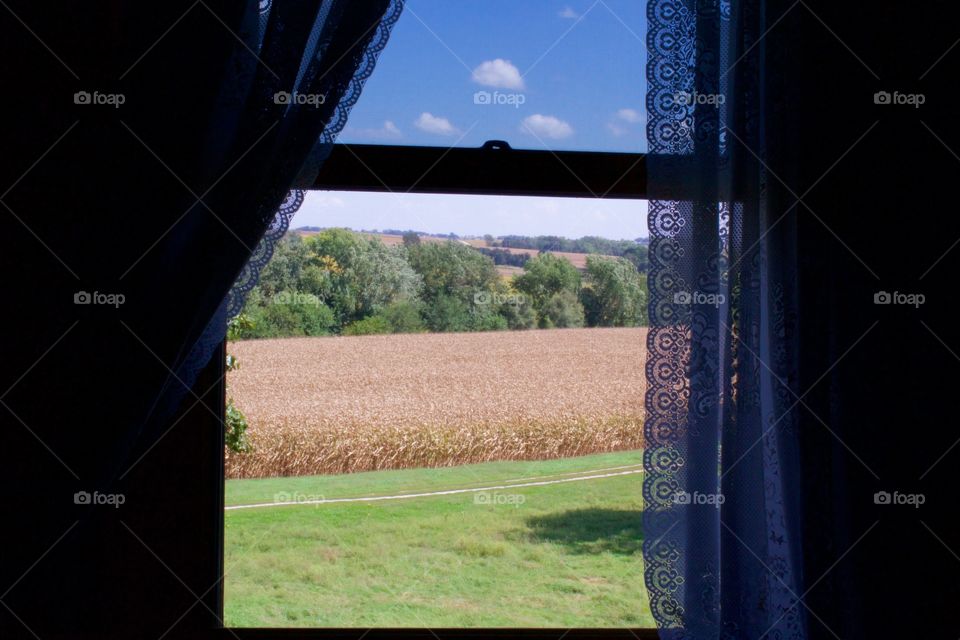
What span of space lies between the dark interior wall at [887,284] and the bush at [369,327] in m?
0.84

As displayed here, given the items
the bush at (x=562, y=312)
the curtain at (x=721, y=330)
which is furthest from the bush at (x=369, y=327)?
the curtain at (x=721, y=330)

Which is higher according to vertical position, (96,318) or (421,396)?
(96,318)

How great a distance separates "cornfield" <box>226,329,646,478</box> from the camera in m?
1.48

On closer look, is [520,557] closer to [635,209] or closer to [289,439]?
[289,439]

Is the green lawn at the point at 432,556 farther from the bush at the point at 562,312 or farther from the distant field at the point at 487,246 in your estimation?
the distant field at the point at 487,246

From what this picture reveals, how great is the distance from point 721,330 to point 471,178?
1.91ft

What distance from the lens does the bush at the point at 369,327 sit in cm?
150

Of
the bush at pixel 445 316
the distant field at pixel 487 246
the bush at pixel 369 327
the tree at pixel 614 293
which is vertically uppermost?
the distant field at pixel 487 246

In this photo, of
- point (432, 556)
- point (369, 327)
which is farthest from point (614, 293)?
point (432, 556)

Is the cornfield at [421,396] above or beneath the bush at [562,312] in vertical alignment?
beneath

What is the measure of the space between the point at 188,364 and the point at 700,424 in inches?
36.3

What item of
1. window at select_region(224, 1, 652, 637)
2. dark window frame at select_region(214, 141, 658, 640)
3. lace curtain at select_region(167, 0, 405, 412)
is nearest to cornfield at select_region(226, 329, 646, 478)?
window at select_region(224, 1, 652, 637)

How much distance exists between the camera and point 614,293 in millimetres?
1527

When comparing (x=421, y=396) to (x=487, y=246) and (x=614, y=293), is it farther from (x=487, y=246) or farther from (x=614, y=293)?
(x=614, y=293)
